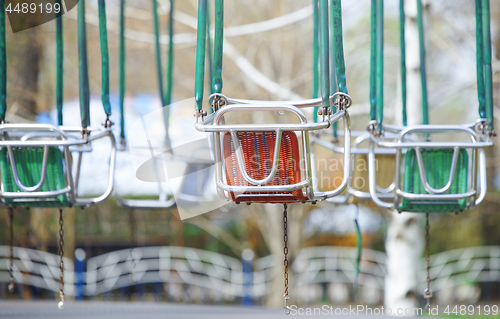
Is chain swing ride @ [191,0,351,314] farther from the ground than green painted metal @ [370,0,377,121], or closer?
closer

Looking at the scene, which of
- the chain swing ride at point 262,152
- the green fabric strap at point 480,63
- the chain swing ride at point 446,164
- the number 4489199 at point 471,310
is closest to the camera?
the chain swing ride at point 262,152

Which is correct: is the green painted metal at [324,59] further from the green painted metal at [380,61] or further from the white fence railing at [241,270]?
the white fence railing at [241,270]

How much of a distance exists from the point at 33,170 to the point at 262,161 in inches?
54.9

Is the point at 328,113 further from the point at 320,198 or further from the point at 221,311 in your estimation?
the point at 221,311

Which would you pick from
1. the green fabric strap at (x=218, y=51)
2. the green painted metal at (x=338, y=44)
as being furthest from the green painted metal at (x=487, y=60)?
the green fabric strap at (x=218, y=51)

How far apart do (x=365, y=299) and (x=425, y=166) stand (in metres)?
7.15

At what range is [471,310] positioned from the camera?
8.69 metres

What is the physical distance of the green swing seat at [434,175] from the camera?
2.68m

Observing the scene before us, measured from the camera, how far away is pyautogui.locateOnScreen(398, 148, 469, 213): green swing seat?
268 cm

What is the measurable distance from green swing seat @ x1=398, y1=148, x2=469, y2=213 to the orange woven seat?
2.95ft

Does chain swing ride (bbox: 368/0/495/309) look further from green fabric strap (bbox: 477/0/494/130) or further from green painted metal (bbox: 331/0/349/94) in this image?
green painted metal (bbox: 331/0/349/94)

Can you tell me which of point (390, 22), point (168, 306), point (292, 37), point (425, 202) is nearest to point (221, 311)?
point (168, 306)

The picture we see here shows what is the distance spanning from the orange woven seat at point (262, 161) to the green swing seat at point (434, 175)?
0.90 metres

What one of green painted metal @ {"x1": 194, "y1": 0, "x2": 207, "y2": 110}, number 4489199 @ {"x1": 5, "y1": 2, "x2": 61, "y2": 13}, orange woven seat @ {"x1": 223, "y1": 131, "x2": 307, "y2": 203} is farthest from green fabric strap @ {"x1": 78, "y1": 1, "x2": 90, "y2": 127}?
number 4489199 @ {"x1": 5, "y1": 2, "x2": 61, "y2": 13}
